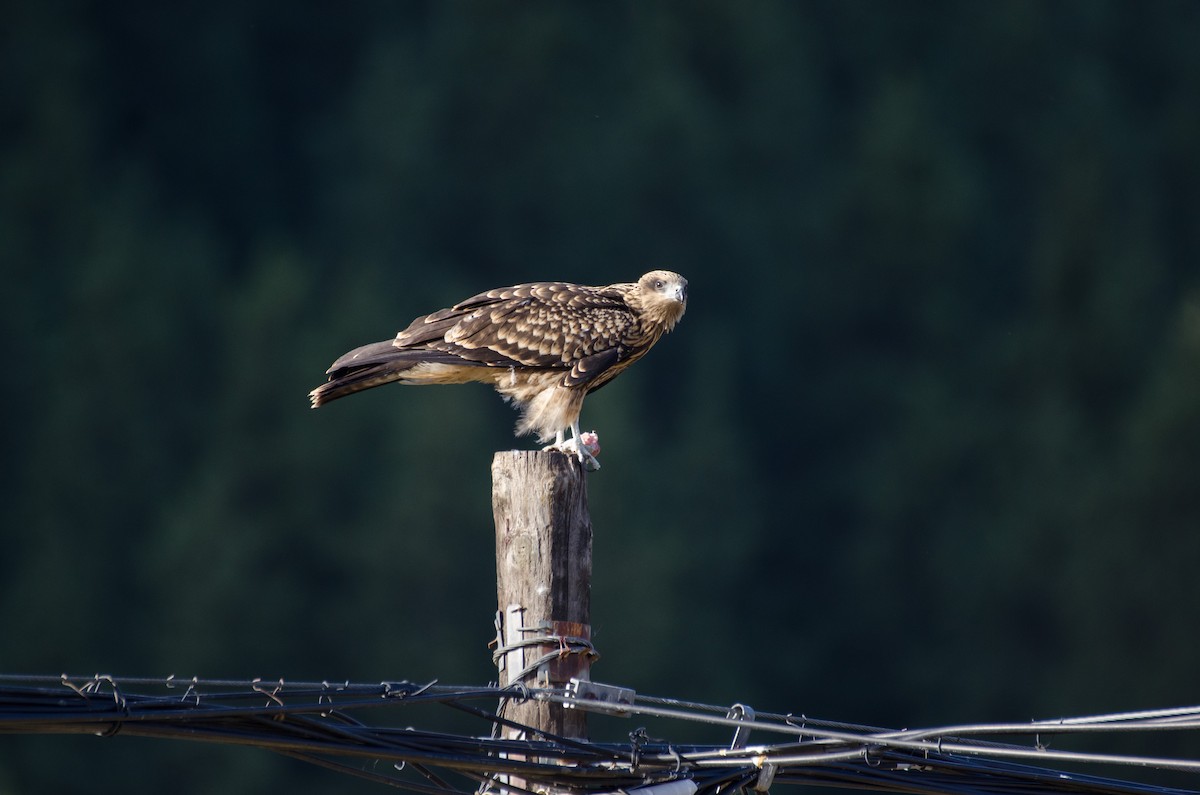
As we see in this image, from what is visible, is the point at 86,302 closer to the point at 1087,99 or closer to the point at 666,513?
the point at 666,513

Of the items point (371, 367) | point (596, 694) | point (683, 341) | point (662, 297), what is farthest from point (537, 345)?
point (683, 341)

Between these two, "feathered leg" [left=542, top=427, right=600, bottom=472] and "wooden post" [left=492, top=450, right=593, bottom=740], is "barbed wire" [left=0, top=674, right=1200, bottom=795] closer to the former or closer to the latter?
"wooden post" [left=492, top=450, right=593, bottom=740]

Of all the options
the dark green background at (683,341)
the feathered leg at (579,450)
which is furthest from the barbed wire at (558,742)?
the dark green background at (683,341)

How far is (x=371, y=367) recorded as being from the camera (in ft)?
19.3

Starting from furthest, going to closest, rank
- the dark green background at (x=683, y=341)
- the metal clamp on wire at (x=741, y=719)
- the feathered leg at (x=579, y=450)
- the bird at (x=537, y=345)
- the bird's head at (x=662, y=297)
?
the dark green background at (x=683, y=341)
the bird's head at (x=662, y=297)
the bird at (x=537, y=345)
the feathered leg at (x=579, y=450)
the metal clamp on wire at (x=741, y=719)

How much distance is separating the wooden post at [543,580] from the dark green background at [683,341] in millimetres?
14222

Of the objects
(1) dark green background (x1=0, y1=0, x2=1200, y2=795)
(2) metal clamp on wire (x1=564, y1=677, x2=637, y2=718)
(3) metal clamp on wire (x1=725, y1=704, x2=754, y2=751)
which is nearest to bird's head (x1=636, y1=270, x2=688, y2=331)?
(2) metal clamp on wire (x1=564, y1=677, x2=637, y2=718)

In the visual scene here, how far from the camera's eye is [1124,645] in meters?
21.3

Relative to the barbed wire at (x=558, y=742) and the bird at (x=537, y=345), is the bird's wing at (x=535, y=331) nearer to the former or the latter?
the bird at (x=537, y=345)

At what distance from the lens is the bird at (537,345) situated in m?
6.10

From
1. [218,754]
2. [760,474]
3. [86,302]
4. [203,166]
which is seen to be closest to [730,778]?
[218,754]

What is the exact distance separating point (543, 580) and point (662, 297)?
2.53 m

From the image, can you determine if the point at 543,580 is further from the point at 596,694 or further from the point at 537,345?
the point at 537,345

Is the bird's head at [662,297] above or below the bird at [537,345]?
above
